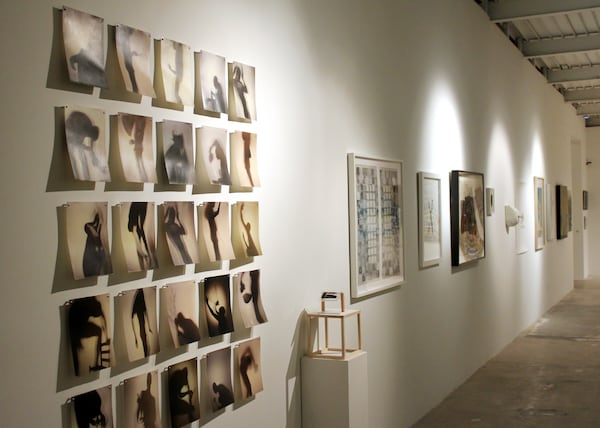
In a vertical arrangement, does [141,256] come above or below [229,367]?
above

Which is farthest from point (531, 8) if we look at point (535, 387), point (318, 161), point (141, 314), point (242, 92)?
point (141, 314)

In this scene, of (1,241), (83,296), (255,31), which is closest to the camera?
(1,241)

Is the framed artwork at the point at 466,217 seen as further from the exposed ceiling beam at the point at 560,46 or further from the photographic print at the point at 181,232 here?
the photographic print at the point at 181,232

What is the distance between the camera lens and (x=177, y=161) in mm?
3039

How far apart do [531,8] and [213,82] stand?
251 inches

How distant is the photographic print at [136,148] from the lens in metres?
2.73

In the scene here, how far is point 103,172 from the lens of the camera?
2.61 meters

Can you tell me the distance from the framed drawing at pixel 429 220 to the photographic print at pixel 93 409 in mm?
3801

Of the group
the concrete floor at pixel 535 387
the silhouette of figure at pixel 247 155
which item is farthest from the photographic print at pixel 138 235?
the concrete floor at pixel 535 387

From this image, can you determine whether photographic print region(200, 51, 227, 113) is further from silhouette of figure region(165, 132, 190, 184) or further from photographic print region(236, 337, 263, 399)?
photographic print region(236, 337, 263, 399)

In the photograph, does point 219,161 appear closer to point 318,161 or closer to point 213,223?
point 213,223

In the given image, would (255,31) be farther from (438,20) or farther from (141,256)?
(438,20)

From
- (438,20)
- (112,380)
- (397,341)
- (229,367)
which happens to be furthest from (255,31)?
(438,20)

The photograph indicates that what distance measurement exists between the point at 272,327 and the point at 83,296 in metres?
1.41
